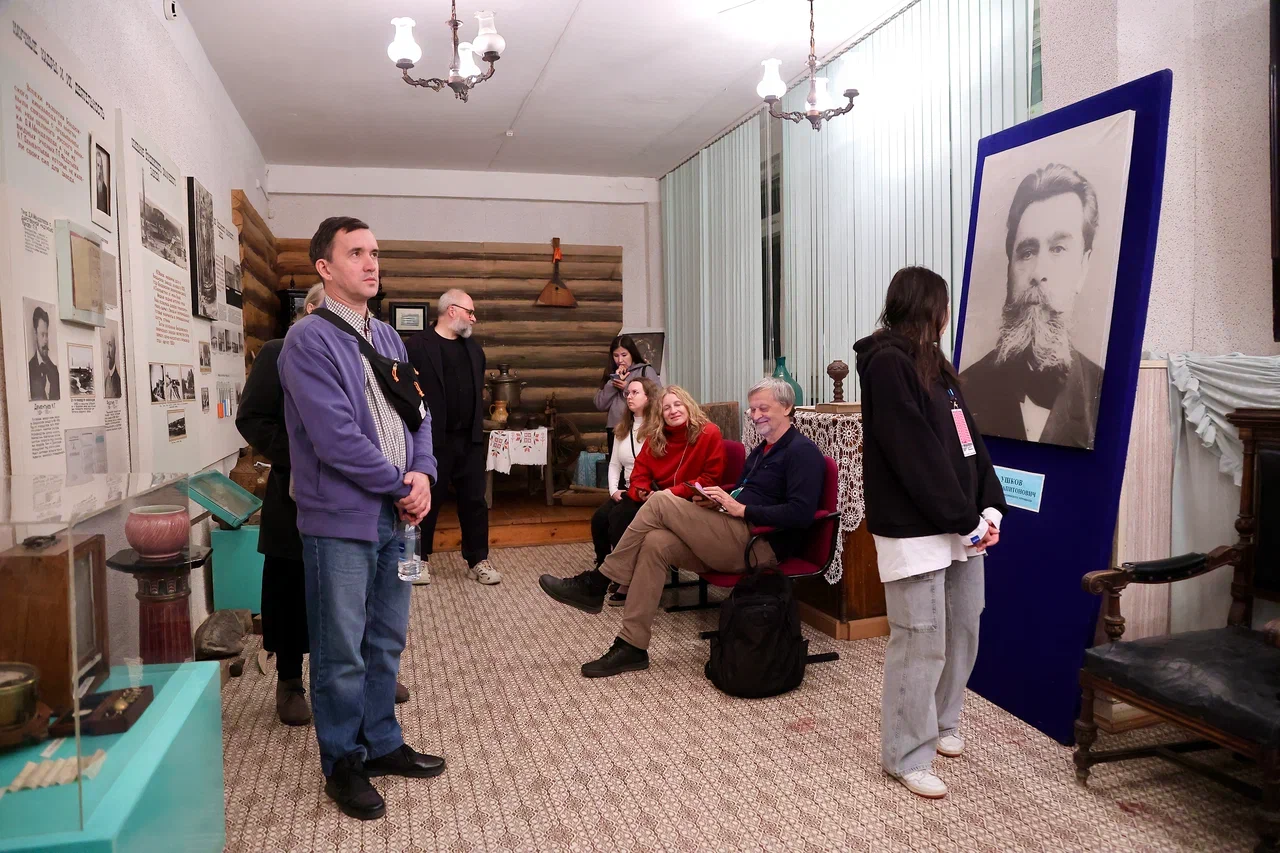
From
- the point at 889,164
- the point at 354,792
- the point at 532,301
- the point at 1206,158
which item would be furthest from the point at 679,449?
the point at 532,301

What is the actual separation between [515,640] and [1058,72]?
3278 mm

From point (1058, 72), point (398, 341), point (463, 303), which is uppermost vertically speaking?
point (1058, 72)

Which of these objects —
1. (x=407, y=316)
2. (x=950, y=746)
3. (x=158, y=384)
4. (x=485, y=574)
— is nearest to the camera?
(x=950, y=746)

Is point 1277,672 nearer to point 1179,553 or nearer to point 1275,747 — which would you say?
point 1275,747

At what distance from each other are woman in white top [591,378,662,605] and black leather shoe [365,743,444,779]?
196 centimetres

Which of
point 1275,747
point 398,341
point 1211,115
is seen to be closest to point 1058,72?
point 1211,115

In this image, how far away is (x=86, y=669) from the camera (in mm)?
1453

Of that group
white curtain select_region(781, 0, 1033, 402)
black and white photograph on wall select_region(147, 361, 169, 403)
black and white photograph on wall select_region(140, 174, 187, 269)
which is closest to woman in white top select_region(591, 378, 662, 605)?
white curtain select_region(781, 0, 1033, 402)

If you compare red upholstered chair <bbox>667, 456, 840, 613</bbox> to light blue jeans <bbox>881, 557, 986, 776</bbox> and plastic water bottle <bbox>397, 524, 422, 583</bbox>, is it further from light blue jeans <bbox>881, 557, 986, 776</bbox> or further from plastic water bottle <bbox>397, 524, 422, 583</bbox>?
plastic water bottle <bbox>397, 524, 422, 583</bbox>

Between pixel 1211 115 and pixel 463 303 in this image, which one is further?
pixel 463 303

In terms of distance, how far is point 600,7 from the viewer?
14.1ft

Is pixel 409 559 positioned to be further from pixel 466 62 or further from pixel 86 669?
pixel 466 62

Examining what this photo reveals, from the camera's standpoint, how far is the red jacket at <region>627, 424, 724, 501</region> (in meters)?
4.22

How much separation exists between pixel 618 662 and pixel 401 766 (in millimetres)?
1120
